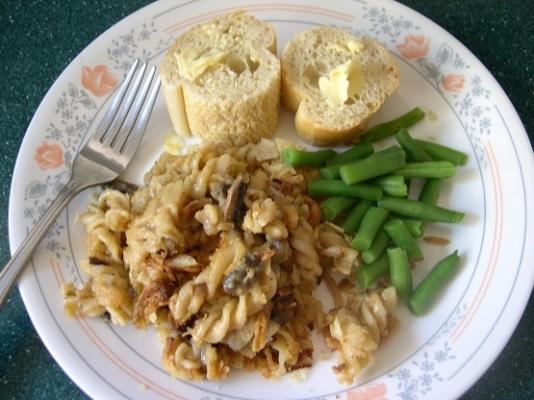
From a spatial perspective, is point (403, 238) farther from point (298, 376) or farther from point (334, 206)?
point (298, 376)

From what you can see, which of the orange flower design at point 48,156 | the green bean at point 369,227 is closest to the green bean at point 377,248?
the green bean at point 369,227

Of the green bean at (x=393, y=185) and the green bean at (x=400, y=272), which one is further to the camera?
the green bean at (x=393, y=185)

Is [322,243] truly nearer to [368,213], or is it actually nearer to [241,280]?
[368,213]

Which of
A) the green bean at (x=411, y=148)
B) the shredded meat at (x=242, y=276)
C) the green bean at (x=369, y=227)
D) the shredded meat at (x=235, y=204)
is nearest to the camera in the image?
the shredded meat at (x=242, y=276)

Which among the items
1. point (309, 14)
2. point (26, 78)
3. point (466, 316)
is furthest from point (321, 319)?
point (26, 78)

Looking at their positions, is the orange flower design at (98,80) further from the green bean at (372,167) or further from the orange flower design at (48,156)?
the green bean at (372,167)
